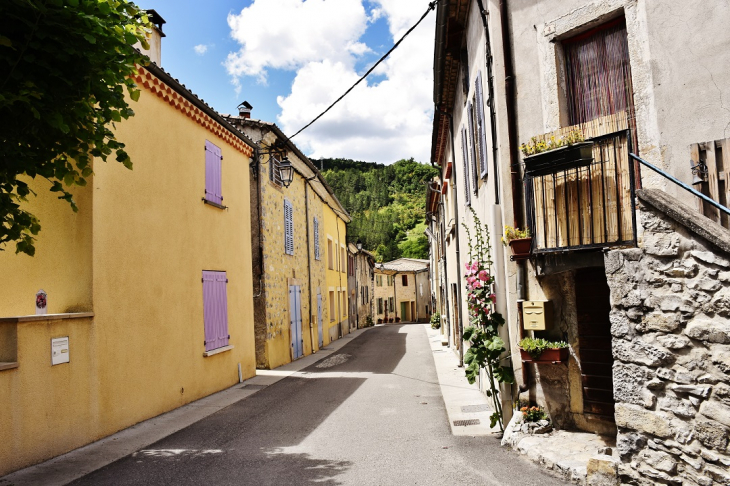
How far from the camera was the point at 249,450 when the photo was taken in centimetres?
631

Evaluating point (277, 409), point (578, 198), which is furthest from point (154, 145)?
point (578, 198)

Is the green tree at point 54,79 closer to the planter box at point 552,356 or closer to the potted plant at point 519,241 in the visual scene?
the potted plant at point 519,241

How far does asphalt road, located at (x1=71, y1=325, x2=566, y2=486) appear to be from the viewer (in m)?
5.18

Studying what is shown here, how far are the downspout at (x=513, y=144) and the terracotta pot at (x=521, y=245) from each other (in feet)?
0.97

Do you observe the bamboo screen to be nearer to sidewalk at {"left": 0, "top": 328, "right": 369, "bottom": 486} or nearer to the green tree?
the green tree

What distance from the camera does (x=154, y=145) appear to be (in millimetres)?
8688

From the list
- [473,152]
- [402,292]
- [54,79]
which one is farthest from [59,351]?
[402,292]

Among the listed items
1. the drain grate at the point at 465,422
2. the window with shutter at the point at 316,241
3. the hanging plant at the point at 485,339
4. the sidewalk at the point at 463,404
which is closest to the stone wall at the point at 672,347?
the hanging plant at the point at 485,339

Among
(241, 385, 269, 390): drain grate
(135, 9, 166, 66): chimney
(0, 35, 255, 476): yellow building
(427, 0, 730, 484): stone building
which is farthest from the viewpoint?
(135, 9, 166, 66): chimney

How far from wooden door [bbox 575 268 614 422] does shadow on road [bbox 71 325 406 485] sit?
109 inches

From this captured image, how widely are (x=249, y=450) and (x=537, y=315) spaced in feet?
12.1

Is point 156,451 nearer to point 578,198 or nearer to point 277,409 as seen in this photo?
point 277,409

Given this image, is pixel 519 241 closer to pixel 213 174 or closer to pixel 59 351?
pixel 59 351

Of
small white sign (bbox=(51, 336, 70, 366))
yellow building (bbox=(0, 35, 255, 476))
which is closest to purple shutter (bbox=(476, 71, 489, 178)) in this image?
yellow building (bbox=(0, 35, 255, 476))
